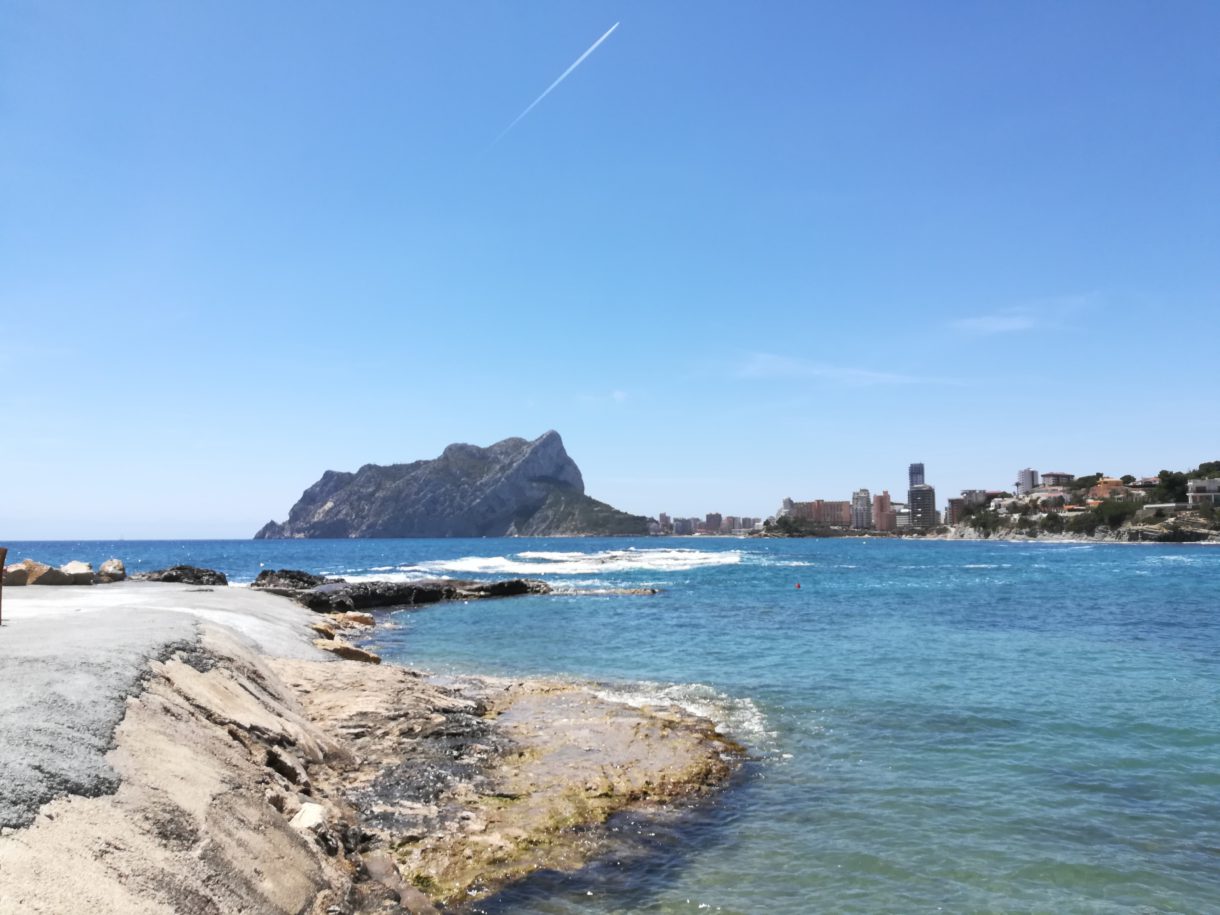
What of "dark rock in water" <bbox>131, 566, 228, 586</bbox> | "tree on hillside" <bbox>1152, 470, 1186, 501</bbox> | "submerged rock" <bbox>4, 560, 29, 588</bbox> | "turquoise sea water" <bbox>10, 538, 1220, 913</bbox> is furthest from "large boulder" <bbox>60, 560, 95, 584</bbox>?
"tree on hillside" <bbox>1152, 470, 1186, 501</bbox>

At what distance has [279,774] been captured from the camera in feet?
34.2

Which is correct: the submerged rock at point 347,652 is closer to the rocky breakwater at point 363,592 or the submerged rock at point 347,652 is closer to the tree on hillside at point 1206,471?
the rocky breakwater at point 363,592

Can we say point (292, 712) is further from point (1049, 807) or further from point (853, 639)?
point (853, 639)

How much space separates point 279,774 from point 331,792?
1187mm

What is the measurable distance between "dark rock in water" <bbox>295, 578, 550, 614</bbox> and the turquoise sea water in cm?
1080

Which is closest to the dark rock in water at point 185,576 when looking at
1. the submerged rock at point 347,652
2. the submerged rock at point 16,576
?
the submerged rock at point 16,576

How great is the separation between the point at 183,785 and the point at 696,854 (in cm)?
642

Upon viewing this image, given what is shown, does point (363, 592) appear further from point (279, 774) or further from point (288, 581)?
point (279, 774)

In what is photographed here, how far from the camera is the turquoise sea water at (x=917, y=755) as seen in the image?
9.24 metres

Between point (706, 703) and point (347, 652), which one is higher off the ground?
point (347, 652)

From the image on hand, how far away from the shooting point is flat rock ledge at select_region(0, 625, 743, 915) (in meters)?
6.38


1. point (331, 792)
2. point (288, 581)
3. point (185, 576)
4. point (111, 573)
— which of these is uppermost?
point (111, 573)

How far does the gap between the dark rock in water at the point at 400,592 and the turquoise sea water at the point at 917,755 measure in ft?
35.4

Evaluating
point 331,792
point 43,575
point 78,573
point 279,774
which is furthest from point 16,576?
point 279,774
